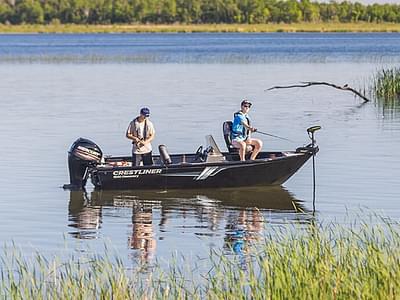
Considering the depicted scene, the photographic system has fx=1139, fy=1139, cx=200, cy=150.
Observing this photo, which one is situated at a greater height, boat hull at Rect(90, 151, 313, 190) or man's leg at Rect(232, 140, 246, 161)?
man's leg at Rect(232, 140, 246, 161)

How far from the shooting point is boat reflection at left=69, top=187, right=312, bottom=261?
14297 millimetres

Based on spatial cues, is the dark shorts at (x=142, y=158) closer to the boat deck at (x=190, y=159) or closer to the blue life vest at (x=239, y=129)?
the boat deck at (x=190, y=159)

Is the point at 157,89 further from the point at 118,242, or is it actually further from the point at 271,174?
the point at 118,242

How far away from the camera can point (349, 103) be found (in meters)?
34.6

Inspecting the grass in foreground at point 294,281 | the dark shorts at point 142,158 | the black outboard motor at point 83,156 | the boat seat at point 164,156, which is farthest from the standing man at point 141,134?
the grass in foreground at point 294,281

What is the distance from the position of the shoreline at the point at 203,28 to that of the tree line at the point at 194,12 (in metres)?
0.79

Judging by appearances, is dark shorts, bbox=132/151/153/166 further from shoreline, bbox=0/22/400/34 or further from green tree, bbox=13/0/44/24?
green tree, bbox=13/0/44/24

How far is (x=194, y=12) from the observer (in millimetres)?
135875

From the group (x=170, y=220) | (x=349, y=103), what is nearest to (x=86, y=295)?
(x=170, y=220)

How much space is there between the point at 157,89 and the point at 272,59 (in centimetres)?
2093

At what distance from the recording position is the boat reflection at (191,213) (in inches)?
563

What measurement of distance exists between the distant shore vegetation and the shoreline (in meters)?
0.71

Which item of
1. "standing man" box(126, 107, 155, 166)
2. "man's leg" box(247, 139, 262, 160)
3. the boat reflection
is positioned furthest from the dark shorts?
"man's leg" box(247, 139, 262, 160)

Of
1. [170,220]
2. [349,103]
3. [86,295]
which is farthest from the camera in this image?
[349,103]
